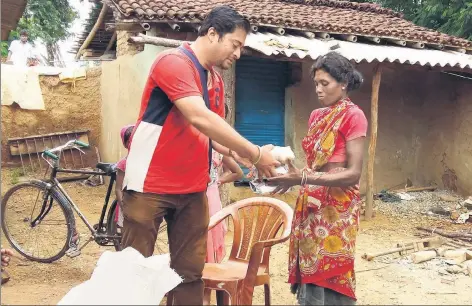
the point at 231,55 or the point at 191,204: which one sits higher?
the point at 231,55

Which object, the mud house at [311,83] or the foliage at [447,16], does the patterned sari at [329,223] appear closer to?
the mud house at [311,83]

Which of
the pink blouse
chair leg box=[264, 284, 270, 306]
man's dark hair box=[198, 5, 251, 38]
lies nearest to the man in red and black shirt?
man's dark hair box=[198, 5, 251, 38]

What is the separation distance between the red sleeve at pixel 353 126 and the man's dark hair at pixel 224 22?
0.65m

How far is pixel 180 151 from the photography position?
2133 millimetres

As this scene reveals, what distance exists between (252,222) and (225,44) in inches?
48.8

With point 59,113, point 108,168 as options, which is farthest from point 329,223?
point 59,113

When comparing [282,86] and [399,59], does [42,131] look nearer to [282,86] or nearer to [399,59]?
[282,86]

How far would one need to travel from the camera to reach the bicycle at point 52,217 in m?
4.31

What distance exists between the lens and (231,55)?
2166 millimetres

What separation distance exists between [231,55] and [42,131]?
770 centimetres

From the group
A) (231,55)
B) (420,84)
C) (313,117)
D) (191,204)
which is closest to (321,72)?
(313,117)

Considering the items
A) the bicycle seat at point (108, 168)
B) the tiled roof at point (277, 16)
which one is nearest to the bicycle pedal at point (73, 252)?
the bicycle seat at point (108, 168)

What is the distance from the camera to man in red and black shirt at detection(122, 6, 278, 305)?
2.02 m

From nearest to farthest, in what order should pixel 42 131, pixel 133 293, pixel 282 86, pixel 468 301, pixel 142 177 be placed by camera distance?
1. pixel 133 293
2. pixel 142 177
3. pixel 468 301
4. pixel 282 86
5. pixel 42 131
